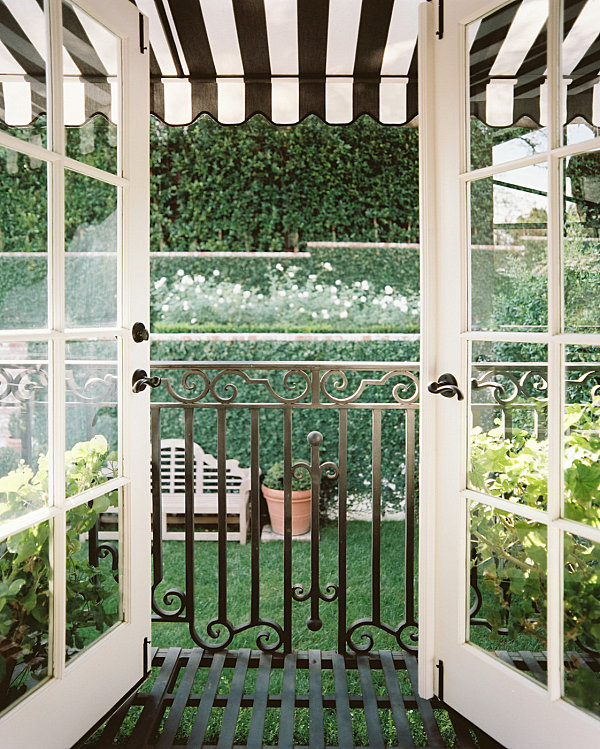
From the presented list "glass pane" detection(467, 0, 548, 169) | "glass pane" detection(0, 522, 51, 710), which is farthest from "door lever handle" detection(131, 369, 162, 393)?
"glass pane" detection(467, 0, 548, 169)

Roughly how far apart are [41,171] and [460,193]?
3.59ft

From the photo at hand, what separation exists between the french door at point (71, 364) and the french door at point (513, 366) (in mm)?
873

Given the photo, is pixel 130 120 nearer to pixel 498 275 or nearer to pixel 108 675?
pixel 498 275

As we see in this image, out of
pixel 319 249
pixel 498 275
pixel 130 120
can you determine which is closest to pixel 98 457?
pixel 130 120

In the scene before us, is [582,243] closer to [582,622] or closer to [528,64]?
[528,64]

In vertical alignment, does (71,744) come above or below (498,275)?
below

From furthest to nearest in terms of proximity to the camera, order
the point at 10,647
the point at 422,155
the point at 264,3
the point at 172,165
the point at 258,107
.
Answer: the point at 172,165
the point at 258,107
the point at 264,3
the point at 422,155
the point at 10,647

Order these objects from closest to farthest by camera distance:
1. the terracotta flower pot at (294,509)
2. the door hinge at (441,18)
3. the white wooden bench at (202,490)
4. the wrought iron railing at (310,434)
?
1. the wrought iron railing at (310,434)
2. the door hinge at (441,18)
3. the white wooden bench at (202,490)
4. the terracotta flower pot at (294,509)

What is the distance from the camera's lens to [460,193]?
1644 millimetres

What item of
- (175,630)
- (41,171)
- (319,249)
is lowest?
(175,630)

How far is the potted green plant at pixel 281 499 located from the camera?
173 inches

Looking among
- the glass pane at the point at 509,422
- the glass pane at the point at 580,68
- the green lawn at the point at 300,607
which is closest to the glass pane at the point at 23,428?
the green lawn at the point at 300,607

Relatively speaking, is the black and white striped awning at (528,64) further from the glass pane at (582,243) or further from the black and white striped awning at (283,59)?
the black and white striped awning at (283,59)

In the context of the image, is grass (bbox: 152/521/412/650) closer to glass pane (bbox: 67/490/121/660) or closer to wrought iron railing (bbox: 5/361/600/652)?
wrought iron railing (bbox: 5/361/600/652)
